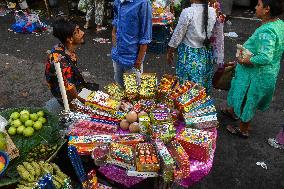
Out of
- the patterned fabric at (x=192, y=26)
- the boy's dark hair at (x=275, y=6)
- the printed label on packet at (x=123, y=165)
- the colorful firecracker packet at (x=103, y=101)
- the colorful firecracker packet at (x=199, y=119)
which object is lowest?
the printed label on packet at (x=123, y=165)

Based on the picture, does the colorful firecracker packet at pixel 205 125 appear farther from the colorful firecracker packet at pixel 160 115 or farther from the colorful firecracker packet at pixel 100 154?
the colorful firecracker packet at pixel 100 154

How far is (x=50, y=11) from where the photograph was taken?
959cm

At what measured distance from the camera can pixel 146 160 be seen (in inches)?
112

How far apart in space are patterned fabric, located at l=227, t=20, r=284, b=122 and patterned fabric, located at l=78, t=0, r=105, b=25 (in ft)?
15.3

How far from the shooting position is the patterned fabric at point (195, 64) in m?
4.59

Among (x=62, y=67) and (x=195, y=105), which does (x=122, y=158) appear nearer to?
(x=195, y=105)

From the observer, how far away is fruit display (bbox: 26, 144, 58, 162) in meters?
3.37

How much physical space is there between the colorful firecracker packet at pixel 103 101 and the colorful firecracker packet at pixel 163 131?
552 millimetres

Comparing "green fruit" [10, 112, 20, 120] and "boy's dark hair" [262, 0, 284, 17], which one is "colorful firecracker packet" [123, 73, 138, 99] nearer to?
"green fruit" [10, 112, 20, 120]

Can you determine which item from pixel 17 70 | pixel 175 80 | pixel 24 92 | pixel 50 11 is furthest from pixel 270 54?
pixel 50 11

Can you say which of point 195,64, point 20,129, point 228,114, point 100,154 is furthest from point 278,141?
point 20,129

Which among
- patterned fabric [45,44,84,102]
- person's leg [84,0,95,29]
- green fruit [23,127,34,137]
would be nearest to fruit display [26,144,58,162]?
green fruit [23,127,34,137]

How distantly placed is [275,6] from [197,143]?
2.17 meters

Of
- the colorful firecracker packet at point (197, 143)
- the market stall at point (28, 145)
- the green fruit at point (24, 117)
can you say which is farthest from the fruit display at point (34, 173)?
the colorful firecracker packet at point (197, 143)
